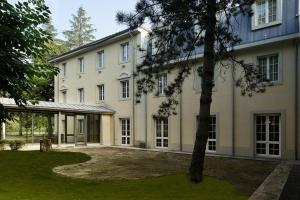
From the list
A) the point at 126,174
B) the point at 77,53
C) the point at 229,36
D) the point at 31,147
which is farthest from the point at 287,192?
the point at 77,53

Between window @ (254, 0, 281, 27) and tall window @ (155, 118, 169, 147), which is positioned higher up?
window @ (254, 0, 281, 27)

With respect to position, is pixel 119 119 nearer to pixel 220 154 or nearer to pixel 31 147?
pixel 31 147

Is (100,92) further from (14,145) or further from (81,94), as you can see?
(14,145)

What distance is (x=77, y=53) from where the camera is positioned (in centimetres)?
2983

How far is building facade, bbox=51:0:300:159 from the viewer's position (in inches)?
628

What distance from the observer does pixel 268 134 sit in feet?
55.0

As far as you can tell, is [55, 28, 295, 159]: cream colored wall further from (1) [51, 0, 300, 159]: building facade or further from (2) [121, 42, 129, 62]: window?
(2) [121, 42, 129, 62]: window

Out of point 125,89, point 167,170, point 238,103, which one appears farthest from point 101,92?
point 167,170

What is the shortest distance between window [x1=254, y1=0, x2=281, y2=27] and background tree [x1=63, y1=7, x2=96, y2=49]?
41.9 m

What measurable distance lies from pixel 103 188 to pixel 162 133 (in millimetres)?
13107

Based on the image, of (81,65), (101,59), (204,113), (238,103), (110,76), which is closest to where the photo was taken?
(204,113)

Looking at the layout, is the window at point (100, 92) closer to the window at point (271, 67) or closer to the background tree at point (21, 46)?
the window at point (271, 67)

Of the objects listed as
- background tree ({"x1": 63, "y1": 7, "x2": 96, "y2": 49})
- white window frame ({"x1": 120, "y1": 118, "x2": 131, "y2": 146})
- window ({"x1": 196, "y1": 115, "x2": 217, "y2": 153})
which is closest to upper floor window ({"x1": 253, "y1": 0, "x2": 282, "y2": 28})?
window ({"x1": 196, "y1": 115, "x2": 217, "y2": 153})

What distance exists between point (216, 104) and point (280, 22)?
530 cm
